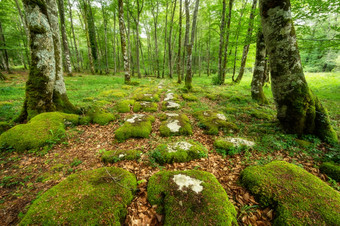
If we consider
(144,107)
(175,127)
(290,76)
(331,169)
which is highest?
(290,76)

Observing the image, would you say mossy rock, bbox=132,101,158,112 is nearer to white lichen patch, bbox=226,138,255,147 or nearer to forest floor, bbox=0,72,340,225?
forest floor, bbox=0,72,340,225

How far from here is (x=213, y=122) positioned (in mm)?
4934

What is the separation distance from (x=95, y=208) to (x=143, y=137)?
8.09ft

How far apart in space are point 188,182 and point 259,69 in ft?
25.2

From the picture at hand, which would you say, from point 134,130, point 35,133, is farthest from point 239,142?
point 35,133

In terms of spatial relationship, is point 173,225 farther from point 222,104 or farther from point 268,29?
point 222,104

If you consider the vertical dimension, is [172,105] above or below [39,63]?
below

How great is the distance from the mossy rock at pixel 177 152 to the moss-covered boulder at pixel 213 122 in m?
1.18

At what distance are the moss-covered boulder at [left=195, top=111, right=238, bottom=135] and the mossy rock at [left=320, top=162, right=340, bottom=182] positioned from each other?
7.04ft

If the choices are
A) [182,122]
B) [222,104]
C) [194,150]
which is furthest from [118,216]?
[222,104]

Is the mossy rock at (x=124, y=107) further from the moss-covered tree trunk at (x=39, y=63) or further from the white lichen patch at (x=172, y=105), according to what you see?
the moss-covered tree trunk at (x=39, y=63)

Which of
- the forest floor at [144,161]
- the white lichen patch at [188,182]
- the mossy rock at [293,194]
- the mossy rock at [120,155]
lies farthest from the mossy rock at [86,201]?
the mossy rock at [293,194]

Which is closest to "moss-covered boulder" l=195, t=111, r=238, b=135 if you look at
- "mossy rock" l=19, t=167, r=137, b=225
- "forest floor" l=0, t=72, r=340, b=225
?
"forest floor" l=0, t=72, r=340, b=225

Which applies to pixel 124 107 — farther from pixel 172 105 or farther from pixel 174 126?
pixel 174 126
